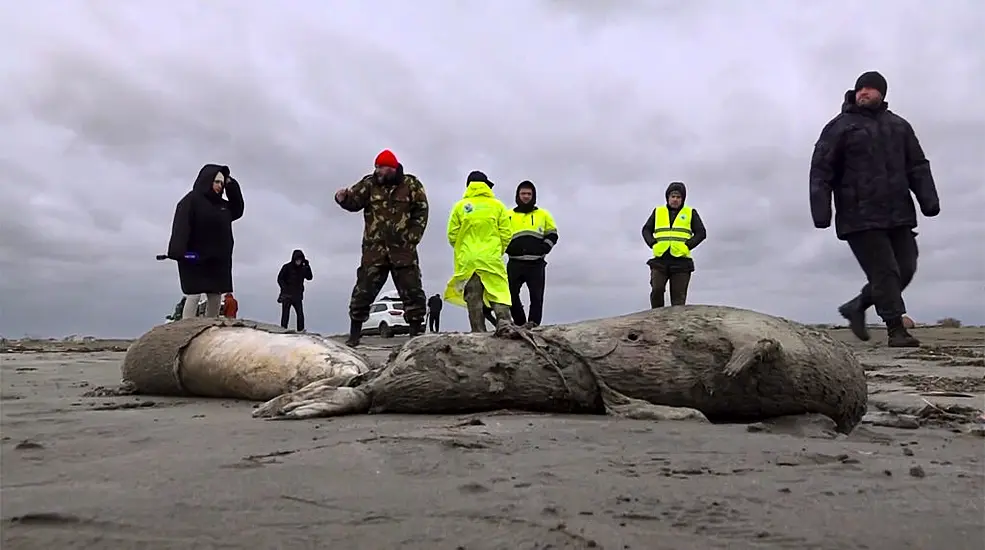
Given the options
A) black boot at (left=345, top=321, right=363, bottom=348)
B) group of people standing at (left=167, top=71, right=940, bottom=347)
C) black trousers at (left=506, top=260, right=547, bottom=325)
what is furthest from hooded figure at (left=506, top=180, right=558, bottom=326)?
black boot at (left=345, top=321, right=363, bottom=348)

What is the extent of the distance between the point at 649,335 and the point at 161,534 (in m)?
2.39

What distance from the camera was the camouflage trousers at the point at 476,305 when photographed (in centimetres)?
780

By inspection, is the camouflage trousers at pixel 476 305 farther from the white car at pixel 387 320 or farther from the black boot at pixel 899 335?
the white car at pixel 387 320

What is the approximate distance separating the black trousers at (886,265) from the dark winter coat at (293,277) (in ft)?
40.3

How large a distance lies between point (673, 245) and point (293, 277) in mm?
9908

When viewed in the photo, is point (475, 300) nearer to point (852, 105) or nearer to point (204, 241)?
point (204, 241)

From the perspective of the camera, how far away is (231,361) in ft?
14.1

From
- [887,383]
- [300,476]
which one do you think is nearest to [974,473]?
[300,476]

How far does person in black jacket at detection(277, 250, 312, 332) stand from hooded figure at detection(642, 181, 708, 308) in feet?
31.0

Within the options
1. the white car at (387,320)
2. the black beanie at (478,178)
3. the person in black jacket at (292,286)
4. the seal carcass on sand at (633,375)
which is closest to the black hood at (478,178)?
the black beanie at (478,178)

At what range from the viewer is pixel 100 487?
184cm

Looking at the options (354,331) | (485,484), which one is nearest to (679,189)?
(354,331)

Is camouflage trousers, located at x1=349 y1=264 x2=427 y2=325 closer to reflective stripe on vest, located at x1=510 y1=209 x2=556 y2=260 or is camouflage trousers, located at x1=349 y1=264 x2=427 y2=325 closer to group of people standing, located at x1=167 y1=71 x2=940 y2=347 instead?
group of people standing, located at x1=167 y1=71 x2=940 y2=347

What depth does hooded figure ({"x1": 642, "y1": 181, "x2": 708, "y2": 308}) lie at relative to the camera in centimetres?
991
